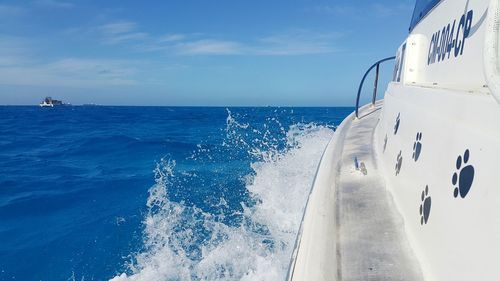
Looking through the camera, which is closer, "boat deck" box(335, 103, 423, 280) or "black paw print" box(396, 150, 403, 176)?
"boat deck" box(335, 103, 423, 280)

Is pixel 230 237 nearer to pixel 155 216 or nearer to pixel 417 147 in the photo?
pixel 155 216

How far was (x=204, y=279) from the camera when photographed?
393 centimetres

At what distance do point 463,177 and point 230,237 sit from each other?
3.86 m

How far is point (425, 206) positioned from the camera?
1.58 meters

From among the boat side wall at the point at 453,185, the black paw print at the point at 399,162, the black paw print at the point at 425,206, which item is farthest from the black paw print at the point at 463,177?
the black paw print at the point at 399,162

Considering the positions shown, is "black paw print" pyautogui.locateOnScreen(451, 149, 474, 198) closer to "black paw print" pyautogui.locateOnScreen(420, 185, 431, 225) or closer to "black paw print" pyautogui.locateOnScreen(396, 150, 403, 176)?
"black paw print" pyautogui.locateOnScreen(420, 185, 431, 225)

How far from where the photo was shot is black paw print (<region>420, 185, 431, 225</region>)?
1.54 metres

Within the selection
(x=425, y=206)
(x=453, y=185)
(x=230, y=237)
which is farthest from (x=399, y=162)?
(x=230, y=237)

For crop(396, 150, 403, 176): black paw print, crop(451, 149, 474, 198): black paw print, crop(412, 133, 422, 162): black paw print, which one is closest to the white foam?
crop(396, 150, 403, 176): black paw print

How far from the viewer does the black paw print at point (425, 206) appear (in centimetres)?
154

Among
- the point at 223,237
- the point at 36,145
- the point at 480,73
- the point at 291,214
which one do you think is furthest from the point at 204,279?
the point at 36,145

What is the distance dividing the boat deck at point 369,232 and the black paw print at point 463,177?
0.42 meters

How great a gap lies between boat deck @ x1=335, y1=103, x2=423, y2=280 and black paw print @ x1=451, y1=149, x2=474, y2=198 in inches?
16.7

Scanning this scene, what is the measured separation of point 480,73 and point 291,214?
358 cm
